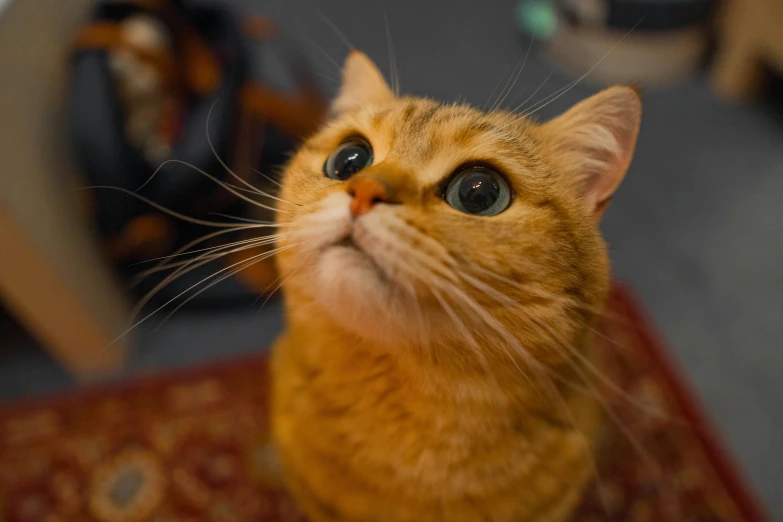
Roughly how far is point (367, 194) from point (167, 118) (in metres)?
1.08

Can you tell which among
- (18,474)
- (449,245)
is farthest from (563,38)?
(18,474)

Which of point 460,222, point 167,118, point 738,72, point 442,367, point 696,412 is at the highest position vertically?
point 167,118

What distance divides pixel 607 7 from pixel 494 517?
1529mm

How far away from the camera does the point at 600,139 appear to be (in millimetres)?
552

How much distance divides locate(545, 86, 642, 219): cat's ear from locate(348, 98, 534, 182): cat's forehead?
0.04m

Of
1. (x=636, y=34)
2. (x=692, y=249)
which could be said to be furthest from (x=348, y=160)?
(x=636, y=34)

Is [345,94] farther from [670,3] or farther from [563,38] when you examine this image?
[670,3]

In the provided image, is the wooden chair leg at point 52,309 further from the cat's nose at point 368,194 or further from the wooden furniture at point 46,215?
the cat's nose at point 368,194

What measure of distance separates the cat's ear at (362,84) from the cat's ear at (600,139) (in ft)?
0.68

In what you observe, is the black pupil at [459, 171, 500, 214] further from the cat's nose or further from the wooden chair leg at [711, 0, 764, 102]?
the wooden chair leg at [711, 0, 764, 102]

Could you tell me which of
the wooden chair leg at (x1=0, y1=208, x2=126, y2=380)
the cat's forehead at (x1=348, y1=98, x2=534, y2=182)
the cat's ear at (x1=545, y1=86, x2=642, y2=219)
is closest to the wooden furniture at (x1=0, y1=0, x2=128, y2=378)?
the wooden chair leg at (x1=0, y1=208, x2=126, y2=380)

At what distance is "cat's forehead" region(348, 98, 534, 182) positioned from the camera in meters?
0.54

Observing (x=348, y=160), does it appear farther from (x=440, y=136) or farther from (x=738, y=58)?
(x=738, y=58)

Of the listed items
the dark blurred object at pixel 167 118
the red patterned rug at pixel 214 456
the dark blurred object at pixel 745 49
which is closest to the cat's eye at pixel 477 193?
the red patterned rug at pixel 214 456
